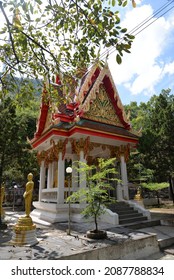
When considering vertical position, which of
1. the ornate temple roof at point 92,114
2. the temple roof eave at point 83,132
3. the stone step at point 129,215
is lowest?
the stone step at point 129,215

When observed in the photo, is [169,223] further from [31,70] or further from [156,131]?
[156,131]

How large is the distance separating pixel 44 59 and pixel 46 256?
4.13 metres

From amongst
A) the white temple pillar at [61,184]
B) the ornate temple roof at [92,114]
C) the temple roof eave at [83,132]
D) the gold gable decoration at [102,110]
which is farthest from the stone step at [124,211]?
the gold gable decoration at [102,110]

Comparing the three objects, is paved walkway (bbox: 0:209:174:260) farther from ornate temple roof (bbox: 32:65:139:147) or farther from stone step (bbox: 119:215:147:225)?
ornate temple roof (bbox: 32:65:139:147)

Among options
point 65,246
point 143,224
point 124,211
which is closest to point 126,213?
point 124,211

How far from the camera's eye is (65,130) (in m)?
8.96

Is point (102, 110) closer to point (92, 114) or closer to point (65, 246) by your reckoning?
point (92, 114)

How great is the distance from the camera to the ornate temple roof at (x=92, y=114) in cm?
890

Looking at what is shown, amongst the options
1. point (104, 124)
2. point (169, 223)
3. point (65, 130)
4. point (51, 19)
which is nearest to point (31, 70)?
point (51, 19)

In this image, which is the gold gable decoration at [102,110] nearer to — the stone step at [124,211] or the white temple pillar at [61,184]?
the white temple pillar at [61,184]

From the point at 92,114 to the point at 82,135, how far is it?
143cm

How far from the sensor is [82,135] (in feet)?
29.6

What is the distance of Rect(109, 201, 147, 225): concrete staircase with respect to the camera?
26.6ft
